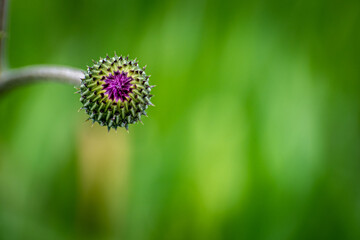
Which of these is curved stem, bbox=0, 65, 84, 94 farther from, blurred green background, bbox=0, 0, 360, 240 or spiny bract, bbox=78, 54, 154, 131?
blurred green background, bbox=0, 0, 360, 240

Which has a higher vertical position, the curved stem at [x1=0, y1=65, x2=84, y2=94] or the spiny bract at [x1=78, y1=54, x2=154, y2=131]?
the curved stem at [x1=0, y1=65, x2=84, y2=94]

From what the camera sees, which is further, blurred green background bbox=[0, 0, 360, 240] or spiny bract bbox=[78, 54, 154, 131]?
blurred green background bbox=[0, 0, 360, 240]

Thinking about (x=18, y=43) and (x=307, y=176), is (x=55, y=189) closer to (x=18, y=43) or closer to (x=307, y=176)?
(x=18, y=43)

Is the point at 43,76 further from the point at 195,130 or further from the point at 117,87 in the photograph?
the point at 195,130

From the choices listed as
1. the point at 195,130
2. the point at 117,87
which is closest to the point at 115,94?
the point at 117,87

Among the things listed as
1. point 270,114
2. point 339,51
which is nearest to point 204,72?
point 270,114

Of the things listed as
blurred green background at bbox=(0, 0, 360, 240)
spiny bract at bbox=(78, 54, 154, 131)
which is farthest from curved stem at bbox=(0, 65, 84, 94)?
blurred green background at bbox=(0, 0, 360, 240)

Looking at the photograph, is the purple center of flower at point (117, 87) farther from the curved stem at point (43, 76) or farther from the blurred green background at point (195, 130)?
the blurred green background at point (195, 130)
